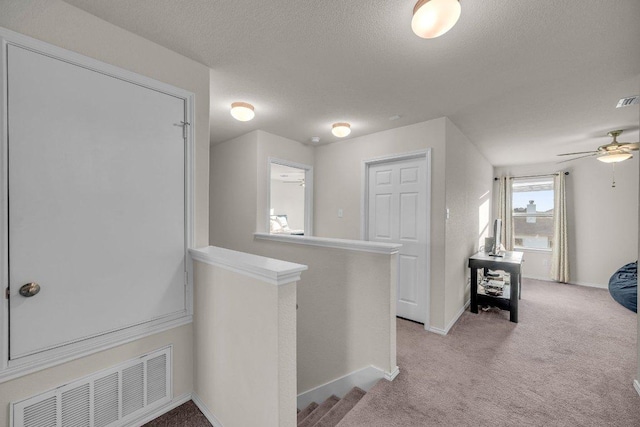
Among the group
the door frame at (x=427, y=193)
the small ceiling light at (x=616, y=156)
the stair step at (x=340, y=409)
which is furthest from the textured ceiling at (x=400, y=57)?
the stair step at (x=340, y=409)

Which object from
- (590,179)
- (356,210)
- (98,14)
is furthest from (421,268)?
(590,179)

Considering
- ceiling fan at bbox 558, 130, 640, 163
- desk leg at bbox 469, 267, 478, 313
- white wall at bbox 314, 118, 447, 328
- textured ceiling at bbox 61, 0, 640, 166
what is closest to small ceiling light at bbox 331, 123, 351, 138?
textured ceiling at bbox 61, 0, 640, 166

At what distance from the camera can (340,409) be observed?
74.7 inches

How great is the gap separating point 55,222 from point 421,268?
10.4 ft

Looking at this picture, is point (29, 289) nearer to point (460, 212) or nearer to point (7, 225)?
point (7, 225)

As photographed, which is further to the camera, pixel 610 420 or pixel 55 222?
pixel 610 420

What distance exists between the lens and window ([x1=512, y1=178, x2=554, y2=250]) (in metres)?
5.18

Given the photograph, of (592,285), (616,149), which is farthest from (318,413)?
(592,285)

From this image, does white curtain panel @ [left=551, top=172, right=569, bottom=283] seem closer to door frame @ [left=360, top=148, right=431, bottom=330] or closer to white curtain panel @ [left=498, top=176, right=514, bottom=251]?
white curtain panel @ [left=498, top=176, right=514, bottom=251]

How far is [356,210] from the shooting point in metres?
3.63

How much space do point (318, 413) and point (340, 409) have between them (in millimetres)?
315

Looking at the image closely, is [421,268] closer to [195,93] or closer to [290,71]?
[290,71]

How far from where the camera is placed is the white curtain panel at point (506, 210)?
17.6 feet

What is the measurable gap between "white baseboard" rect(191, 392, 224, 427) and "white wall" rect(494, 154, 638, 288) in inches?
249
